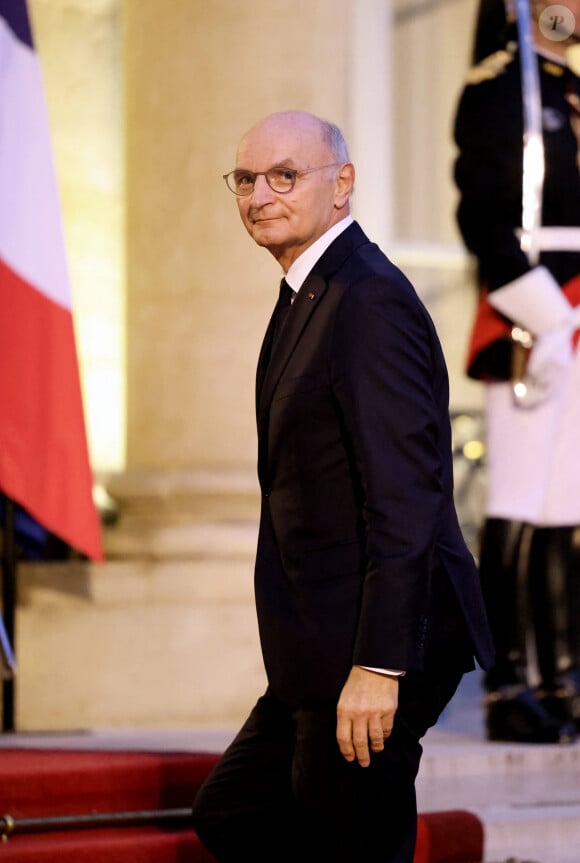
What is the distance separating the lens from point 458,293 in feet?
22.7

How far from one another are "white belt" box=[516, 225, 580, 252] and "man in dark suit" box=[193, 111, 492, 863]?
237 cm

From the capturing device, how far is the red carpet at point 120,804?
4039mm

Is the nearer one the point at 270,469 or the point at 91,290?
the point at 270,469

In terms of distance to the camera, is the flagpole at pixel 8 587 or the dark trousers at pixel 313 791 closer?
the dark trousers at pixel 313 791

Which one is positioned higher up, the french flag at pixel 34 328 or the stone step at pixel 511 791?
the french flag at pixel 34 328

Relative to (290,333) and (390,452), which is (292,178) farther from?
(390,452)

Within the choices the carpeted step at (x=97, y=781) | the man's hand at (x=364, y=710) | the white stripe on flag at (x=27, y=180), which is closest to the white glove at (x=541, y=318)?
the white stripe on flag at (x=27, y=180)

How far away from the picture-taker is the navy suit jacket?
274 centimetres

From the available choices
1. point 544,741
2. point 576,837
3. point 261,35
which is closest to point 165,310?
point 261,35

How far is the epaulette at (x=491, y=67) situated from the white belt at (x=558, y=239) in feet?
1.61

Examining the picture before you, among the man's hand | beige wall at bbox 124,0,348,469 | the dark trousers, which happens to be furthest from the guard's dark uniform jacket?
the man's hand

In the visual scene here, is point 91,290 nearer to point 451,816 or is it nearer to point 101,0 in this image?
point 101,0

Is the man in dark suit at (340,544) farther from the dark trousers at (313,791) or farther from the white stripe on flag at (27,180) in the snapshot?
the white stripe on flag at (27,180)

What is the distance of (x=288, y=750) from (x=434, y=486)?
1.81ft
